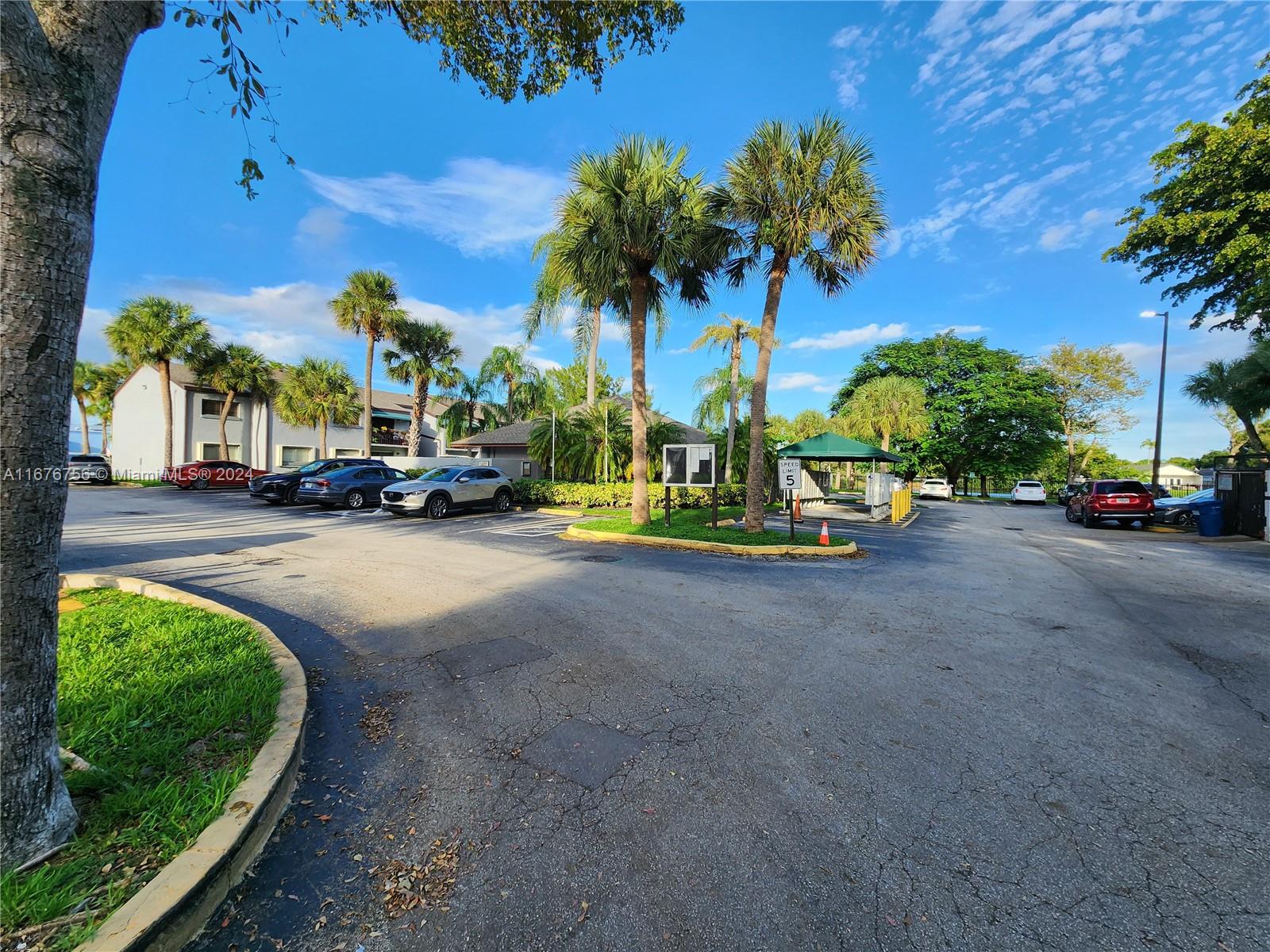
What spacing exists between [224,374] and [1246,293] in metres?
44.9

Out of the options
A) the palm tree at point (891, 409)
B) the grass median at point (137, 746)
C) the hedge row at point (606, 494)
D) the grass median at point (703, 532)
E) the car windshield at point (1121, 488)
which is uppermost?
the palm tree at point (891, 409)

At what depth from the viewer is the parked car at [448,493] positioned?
15438 millimetres

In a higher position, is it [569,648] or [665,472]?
[665,472]

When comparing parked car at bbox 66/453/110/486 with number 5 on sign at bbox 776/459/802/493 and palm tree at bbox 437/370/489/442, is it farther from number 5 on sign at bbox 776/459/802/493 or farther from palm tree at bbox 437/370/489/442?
number 5 on sign at bbox 776/459/802/493

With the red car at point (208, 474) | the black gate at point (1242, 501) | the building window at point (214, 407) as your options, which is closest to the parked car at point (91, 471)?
the red car at point (208, 474)

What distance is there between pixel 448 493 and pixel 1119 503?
21949mm

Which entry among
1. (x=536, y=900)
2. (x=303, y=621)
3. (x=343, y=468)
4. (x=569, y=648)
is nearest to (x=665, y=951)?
(x=536, y=900)

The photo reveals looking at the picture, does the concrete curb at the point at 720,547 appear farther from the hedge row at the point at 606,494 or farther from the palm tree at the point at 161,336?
the palm tree at the point at 161,336

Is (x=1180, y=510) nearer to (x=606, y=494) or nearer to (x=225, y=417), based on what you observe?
(x=606, y=494)

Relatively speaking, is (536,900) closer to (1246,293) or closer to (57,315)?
(57,315)

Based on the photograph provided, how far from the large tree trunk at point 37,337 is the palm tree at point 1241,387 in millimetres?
24466

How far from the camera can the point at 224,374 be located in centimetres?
3028

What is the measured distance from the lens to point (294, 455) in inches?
1487

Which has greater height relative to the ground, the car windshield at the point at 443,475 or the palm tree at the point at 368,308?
the palm tree at the point at 368,308
